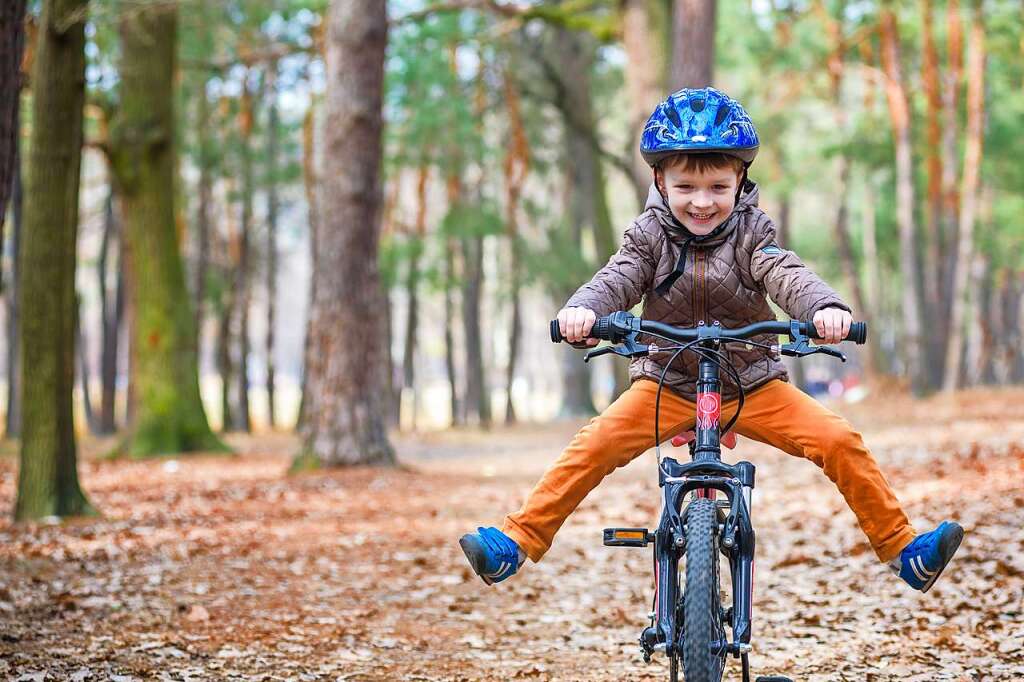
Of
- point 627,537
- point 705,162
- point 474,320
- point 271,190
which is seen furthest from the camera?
point 474,320

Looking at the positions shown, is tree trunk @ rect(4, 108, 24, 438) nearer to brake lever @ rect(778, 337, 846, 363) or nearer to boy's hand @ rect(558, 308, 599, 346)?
boy's hand @ rect(558, 308, 599, 346)

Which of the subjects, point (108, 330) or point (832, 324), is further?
point (108, 330)

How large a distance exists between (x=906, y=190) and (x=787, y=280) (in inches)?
920

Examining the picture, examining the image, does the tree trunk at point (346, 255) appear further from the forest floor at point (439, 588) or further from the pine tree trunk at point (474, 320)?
the pine tree trunk at point (474, 320)

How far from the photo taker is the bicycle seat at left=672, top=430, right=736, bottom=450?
4.41 meters

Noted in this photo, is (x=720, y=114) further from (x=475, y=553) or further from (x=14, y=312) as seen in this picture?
(x=14, y=312)

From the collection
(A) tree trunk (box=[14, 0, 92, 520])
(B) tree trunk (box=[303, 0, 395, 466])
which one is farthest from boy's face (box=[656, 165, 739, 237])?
(B) tree trunk (box=[303, 0, 395, 466])

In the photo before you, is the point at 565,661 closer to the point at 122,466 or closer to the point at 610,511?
the point at 610,511

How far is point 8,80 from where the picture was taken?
5613 millimetres

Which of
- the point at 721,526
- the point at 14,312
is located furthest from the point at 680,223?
the point at 14,312

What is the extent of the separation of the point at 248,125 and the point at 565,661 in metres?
20.8

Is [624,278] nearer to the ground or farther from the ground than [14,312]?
nearer to the ground

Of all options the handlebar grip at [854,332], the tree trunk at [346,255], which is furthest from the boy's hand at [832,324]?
the tree trunk at [346,255]

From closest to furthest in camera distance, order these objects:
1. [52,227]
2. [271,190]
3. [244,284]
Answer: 1. [52,227]
2. [271,190]
3. [244,284]
